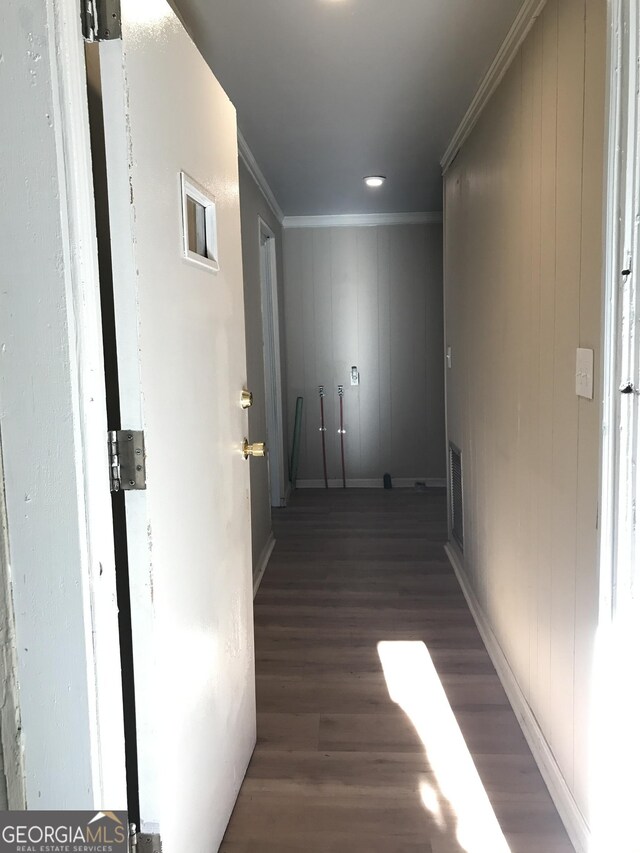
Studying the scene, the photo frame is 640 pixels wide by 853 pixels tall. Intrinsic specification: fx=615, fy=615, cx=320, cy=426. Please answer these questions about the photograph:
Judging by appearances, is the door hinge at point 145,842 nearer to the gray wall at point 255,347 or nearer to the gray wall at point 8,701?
the gray wall at point 8,701

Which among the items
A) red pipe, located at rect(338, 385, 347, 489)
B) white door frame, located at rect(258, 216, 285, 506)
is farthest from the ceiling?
red pipe, located at rect(338, 385, 347, 489)

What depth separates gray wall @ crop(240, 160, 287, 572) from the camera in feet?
11.5

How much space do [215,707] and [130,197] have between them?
4.00 feet

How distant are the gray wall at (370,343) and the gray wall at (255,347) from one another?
1203 millimetres

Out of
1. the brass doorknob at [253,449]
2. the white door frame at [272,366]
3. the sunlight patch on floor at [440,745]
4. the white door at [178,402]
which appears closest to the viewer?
the white door at [178,402]

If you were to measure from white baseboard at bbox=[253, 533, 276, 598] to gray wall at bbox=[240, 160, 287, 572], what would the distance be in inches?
0.9

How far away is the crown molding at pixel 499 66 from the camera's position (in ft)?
6.22

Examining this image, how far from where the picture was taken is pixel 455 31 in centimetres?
215

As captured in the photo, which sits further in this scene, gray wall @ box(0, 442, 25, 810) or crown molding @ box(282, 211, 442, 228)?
crown molding @ box(282, 211, 442, 228)

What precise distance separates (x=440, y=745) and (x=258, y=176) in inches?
128

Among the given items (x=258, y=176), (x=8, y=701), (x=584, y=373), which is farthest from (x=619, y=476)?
(x=258, y=176)

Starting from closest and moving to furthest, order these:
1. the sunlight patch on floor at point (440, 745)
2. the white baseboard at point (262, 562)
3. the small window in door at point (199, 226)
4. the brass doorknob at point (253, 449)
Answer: the small window in door at point (199, 226) → the sunlight patch on floor at point (440, 745) → the brass doorknob at point (253, 449) → the white baseboard at point (262, 562)

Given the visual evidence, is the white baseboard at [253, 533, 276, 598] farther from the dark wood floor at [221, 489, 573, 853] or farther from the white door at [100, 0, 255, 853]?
the white door at [100, 0, 255, 853]

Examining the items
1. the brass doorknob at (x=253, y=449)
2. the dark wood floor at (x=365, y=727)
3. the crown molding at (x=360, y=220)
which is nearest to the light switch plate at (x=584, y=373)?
the brass doorknob at (x=253, y=449)
